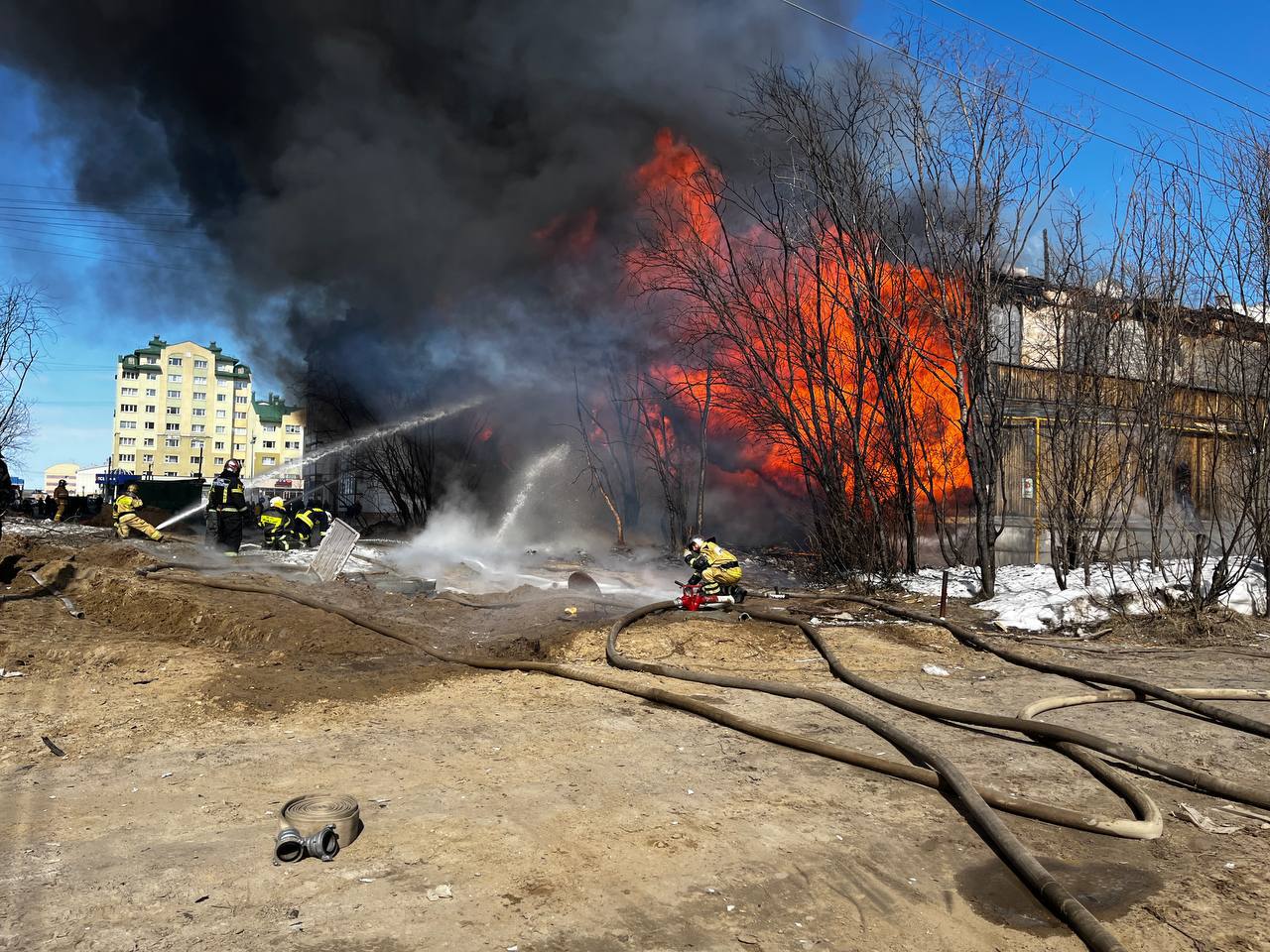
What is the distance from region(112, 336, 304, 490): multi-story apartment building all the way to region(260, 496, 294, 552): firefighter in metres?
68.4

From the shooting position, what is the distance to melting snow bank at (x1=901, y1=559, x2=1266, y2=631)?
9945 millimetres

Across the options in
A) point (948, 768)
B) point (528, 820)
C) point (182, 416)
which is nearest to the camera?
point (528, 820)

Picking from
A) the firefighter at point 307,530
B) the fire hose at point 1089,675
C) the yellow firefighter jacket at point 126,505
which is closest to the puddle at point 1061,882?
the fire hose at point 1089,675

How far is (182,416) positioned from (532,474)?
237ft

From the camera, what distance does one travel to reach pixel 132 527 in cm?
1376

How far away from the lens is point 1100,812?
13.3ft

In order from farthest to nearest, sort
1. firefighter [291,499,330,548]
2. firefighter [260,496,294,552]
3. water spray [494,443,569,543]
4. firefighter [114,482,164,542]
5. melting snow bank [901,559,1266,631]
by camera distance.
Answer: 1. water spray [494,443,569,543]
2. firefighter [291,499,330,548]
3. firefighter [114,482,164,542]
4. firefighter [260,496,294,552]
5. melting snow bank [901,559,1266,631]

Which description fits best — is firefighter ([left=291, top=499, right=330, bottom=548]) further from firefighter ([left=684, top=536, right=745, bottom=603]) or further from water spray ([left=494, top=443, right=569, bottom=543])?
firefighter ([left=684, top=536, right=745, bottom=603])

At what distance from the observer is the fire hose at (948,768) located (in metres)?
2.98

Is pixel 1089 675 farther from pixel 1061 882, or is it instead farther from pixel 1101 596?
pixel 1101 596

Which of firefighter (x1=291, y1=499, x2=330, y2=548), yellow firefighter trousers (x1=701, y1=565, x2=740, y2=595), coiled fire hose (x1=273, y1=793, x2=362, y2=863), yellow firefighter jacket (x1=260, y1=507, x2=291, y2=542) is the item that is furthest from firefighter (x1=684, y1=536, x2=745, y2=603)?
yellow firefighter jacket (x1=260, y1=507, x2=291, y2=542)

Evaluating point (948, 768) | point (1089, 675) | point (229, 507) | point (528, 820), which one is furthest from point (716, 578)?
point (229, 507)

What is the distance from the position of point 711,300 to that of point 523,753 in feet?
32.3

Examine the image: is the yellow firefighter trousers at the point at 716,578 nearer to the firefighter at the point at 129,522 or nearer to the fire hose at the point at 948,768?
the fire hose at the point at 948,768
